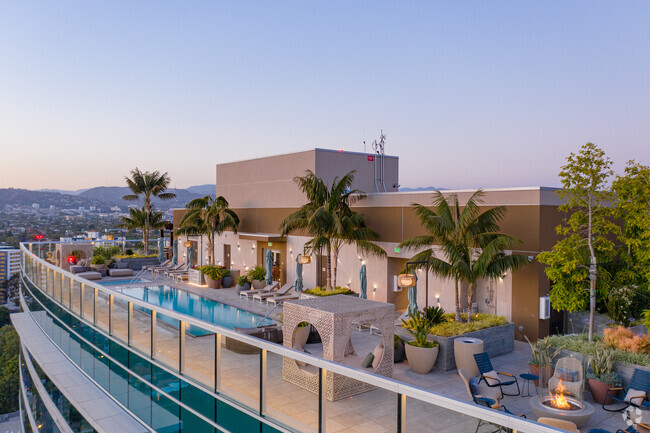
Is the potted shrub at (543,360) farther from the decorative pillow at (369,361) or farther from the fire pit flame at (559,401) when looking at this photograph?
the decorative pillow at (369,361)

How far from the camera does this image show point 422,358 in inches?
441

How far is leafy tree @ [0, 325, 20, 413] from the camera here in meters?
46.2

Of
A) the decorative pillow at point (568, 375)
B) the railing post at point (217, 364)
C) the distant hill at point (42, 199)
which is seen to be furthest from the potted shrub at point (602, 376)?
the distant hill at point (42, 199)

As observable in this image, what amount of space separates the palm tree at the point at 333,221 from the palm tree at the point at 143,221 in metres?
21.4

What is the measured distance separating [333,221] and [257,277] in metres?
6.78

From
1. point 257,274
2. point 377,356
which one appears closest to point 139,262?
point 257,274

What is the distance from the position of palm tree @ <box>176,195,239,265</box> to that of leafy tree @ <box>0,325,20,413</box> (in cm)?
3356

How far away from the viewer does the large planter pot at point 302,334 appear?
1293 centimetres

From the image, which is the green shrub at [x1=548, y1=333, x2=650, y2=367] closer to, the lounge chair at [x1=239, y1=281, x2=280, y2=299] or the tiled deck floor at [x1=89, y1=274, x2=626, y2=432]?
the tiled deck floor at [x1=89, y1=274, x2=626, y2=432]

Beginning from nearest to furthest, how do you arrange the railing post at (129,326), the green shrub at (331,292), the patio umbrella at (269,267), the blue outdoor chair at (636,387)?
the blue outdoor chair at (636,387) < the railing post at (129,326) < the green shrub at (331,292) < the patio umbrella at (269,267)

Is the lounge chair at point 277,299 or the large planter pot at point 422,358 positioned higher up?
the large planter pot at point 422,358

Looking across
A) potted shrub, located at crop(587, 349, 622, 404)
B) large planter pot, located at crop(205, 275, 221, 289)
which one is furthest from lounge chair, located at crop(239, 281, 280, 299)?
potted shrub, located at crop(587, 349, 622, 404)

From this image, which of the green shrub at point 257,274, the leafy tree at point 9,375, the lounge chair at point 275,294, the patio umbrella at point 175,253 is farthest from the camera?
the leafy tree at point 9,375

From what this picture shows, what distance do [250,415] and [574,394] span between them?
619 cm
